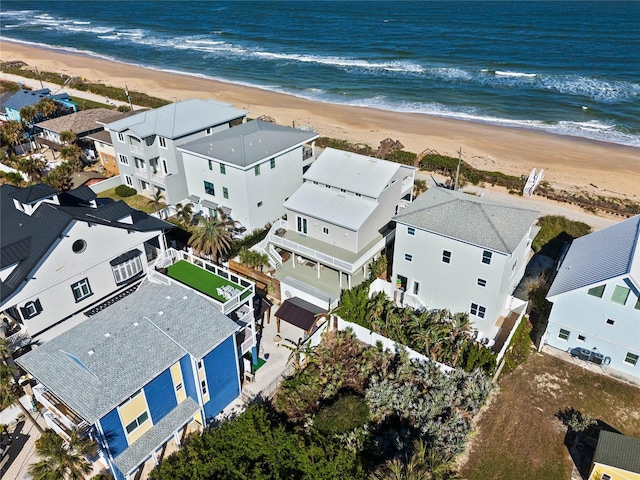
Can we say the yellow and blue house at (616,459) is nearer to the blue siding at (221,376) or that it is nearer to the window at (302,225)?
the blue siding at (221,376)

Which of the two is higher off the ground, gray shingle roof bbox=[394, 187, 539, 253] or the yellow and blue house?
gray shingle roof bbox=[394, 187, 539, 253]

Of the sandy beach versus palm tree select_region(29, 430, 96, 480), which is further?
the sandy beach

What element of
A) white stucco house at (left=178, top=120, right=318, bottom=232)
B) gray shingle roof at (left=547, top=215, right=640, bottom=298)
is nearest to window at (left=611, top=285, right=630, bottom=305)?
gray shingle roof at (left=547, top=215, right=640, bottom=298)

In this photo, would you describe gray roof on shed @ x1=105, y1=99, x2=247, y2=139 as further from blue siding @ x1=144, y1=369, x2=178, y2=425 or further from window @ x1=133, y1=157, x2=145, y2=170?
blue siding @ x1=144, y1=369, x2=178, y2=425

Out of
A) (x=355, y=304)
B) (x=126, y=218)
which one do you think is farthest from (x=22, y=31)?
(x=355, y=304)

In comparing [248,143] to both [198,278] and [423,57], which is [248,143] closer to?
[198,278]
